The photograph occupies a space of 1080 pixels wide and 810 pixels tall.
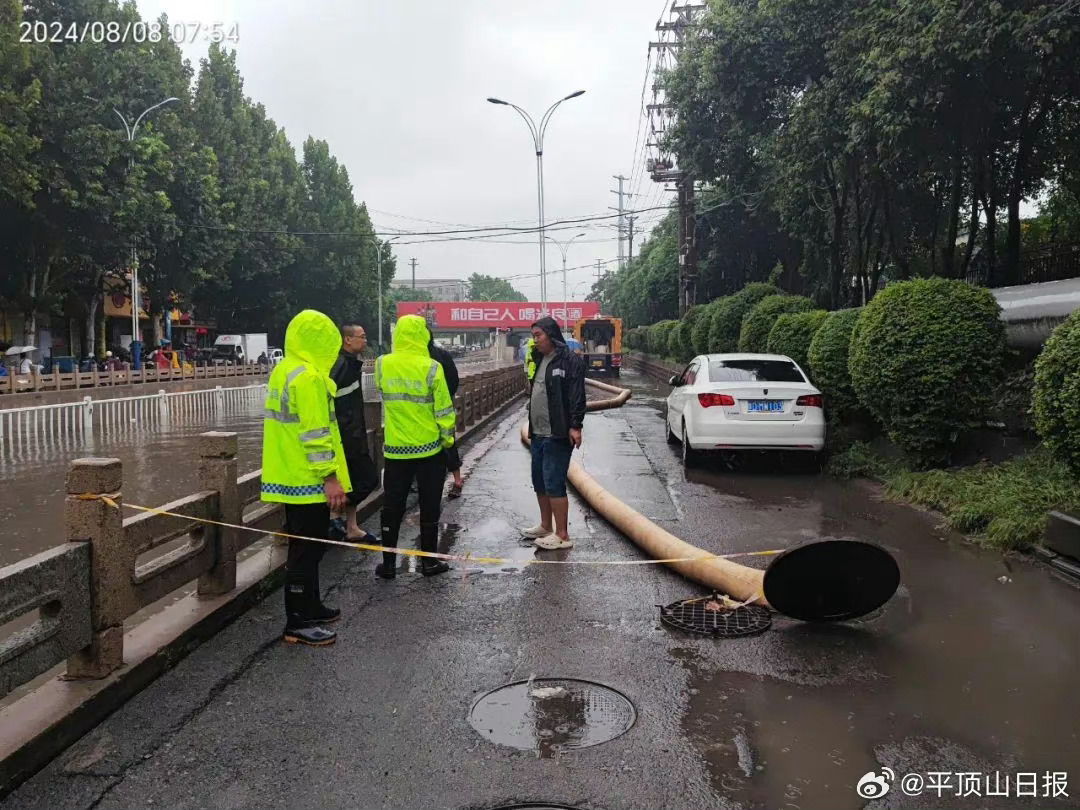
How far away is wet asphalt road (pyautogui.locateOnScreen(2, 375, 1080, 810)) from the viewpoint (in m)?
3.08

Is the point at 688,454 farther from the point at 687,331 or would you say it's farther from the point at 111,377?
the point at 111,377

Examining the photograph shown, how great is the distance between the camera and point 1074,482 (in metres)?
6.72

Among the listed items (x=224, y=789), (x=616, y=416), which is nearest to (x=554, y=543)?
(x=224, y=789)

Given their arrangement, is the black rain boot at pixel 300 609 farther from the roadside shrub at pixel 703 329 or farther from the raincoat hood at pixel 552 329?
the roadside shrub at pixel 703 329

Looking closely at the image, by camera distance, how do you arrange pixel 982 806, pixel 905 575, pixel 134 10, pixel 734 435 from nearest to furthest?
1. pixel 982 806
2. pixel 905 575
3. pixel 734 435
4. pixel 134 10

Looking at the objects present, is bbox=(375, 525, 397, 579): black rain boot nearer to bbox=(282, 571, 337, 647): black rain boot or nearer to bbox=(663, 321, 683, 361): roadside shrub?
bbox=(282, 571, 337, 647): black rain boot

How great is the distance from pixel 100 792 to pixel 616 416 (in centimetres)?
1590

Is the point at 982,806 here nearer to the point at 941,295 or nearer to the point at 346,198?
the point at 941,295

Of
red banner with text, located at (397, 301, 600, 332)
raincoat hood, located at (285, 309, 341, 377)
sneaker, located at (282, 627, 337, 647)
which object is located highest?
red banner with text, located at (397, 301, 600, 332)

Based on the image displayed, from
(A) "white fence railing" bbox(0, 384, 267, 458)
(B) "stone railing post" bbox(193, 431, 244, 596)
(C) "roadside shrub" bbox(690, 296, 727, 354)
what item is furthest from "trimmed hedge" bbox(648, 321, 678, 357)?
(B) "stone railing post" bbox(193, 431, 244, 596)

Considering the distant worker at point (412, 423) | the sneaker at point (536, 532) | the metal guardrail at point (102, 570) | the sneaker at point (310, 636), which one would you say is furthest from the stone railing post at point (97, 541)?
the sneaker at point (536, 532)

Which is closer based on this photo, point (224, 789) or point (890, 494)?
point (224, 789)

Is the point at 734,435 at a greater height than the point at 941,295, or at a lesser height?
lesser

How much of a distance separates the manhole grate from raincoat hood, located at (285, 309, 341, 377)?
248 cm
